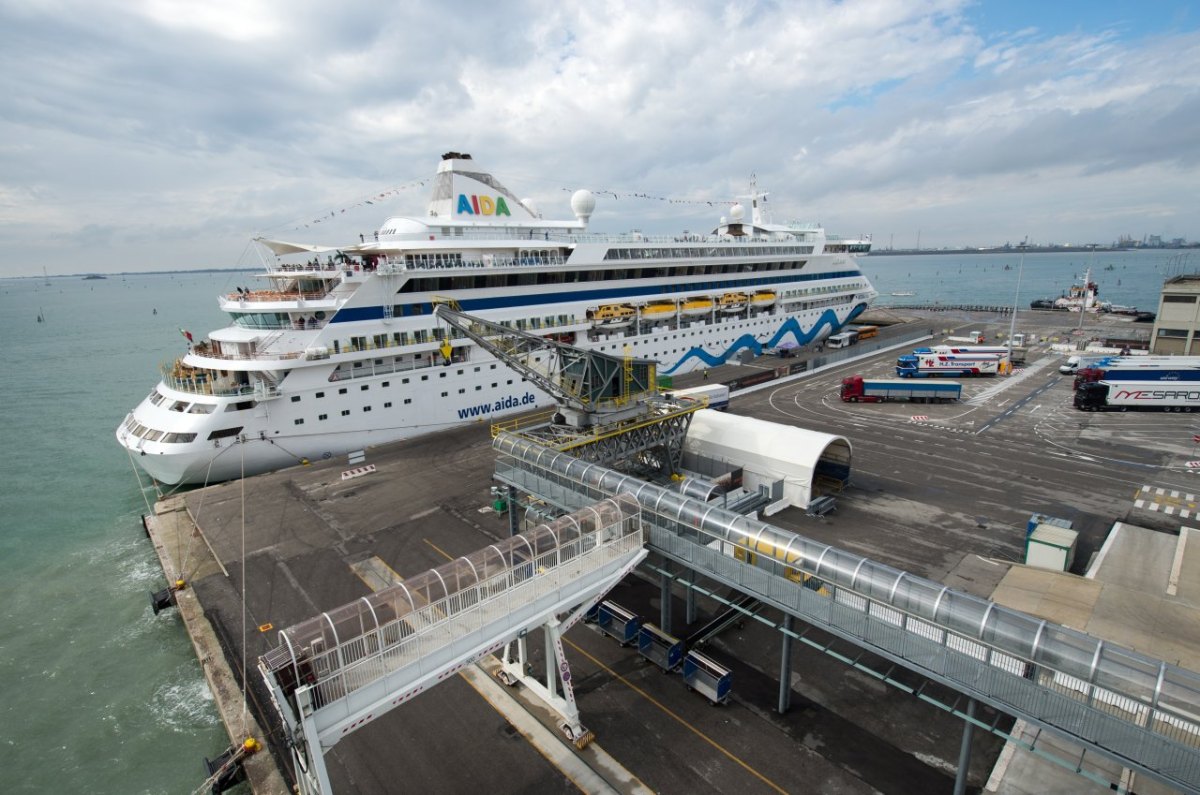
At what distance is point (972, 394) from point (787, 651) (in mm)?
42284

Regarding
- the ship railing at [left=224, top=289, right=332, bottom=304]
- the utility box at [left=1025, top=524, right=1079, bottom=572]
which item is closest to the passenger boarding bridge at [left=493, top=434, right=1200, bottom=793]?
the utility box at [left=1025, top=524, right=1079, bottom=572]

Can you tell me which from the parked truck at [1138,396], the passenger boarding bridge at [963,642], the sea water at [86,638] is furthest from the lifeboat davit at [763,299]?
the sea water at [86,638]

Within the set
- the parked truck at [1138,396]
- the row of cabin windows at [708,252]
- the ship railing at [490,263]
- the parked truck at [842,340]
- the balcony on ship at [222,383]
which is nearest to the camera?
the balcony on ship at [222,383]

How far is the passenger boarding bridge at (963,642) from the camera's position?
9414 mm

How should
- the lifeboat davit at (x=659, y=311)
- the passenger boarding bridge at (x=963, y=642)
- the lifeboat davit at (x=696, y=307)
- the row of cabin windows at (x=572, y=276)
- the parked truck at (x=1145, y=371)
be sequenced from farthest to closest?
the lifeboat davit at (x=696, y=307) → the lifeboat davit at (x=659, y=311) → the parked truck at (x=1145, y=371) → the row of cabin windows at (x=572, y=276) → the passenger boarding bridge at (x=963, y=642)

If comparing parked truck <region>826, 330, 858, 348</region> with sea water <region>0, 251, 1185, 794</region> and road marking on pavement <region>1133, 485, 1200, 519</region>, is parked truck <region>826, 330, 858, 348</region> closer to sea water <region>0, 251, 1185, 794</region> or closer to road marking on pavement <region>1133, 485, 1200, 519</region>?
road marking on pavement <region>1133, 485, 1200, 519</region>

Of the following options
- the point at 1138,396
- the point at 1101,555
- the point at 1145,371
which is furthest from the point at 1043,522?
the point at 1145,371

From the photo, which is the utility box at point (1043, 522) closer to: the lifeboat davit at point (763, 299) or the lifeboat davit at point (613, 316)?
the lifeboat davit at point (613, 316)

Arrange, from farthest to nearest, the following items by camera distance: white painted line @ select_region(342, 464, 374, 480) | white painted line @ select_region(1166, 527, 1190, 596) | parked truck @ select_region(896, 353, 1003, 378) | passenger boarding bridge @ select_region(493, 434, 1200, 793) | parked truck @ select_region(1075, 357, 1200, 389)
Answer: parked truck @ select_region(896, 353, 1003, 378), parked truck @ select_region(1075, 357, 1200, 389), white painted line @ select_region(342, 464, 374, 480), white painted line @ select_region(1166, 527, 1190, 596), passenger boarding bridge @ select_region(493, 434, 1200, 793)

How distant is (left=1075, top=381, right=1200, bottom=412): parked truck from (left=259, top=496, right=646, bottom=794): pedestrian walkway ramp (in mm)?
42804

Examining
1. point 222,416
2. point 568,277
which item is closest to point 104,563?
point 222,416

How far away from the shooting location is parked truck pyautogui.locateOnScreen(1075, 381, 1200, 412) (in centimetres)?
4034

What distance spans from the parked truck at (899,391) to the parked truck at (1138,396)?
8.03 meters

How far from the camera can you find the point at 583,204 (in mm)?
45656
